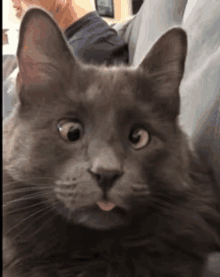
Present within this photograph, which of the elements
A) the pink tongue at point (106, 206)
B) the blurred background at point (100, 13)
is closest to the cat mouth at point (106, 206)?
the pink tongue at point (106, 206)

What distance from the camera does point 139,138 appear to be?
52cm

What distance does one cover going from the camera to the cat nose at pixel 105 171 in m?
0.43

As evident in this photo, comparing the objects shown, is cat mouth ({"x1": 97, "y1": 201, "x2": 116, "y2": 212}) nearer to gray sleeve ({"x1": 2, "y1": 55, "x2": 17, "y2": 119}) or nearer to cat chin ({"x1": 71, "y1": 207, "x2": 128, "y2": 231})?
cat chin ({"x1": 71, "y1": 207, "x2": 128, "y2": 231})

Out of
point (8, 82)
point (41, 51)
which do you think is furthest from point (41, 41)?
point (8, 82)

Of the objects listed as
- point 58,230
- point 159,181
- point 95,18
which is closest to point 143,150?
point 159,181

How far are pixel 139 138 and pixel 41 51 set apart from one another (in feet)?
0.90

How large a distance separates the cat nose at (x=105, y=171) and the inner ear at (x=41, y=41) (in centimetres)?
23

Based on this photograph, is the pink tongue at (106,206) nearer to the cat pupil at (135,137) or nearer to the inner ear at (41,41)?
the cat pupil at (135,137)

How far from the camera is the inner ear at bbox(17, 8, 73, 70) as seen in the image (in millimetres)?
492

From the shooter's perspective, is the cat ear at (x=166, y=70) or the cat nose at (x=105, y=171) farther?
the cat ear at (x=166, y=70)

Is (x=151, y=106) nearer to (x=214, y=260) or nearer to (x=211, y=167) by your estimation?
(x=211, y=167)

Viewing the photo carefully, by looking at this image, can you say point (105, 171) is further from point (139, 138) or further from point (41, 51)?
point (41, 51)

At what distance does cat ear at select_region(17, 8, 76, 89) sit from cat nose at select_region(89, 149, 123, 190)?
0.68ft

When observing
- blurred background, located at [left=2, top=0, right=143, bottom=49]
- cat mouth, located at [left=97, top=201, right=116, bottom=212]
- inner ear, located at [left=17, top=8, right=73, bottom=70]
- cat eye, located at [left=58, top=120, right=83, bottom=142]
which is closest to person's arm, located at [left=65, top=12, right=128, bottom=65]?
blurred background, located at [left=2, top=0, right=143, bottom=49]
